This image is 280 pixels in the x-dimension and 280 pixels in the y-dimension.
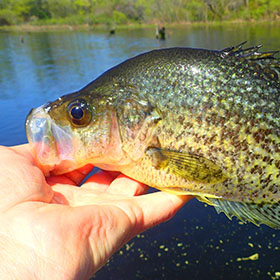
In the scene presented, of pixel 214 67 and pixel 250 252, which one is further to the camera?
pixel 250 252

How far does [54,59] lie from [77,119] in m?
25.0

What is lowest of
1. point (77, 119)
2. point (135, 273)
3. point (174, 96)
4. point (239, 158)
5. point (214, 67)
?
point (135, 273)

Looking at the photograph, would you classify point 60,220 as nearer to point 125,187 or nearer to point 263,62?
point 125,187

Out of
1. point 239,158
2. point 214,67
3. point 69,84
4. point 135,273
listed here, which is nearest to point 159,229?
point 135,273

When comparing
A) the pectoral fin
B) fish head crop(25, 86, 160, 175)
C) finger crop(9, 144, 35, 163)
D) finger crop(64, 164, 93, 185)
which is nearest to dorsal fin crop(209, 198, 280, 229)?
the pectoral fin

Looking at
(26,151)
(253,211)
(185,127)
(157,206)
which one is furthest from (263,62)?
(26,151)

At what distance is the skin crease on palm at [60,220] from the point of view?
5.46 feet

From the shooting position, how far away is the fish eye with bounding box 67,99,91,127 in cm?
246

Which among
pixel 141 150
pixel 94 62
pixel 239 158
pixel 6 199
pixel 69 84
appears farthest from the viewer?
pixel 94 62

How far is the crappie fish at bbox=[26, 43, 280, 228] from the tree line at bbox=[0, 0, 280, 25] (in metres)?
52.9

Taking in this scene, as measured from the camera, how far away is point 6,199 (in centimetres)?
195

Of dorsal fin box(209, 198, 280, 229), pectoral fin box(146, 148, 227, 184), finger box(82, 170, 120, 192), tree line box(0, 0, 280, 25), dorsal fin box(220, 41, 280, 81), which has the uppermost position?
tree line box(0, 0, 280, 25)

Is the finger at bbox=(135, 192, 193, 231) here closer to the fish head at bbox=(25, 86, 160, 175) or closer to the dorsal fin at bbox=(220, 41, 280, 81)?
the fish head at bbox=(25, 86, 160, 175)

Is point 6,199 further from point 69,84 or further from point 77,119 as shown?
point 69,84
